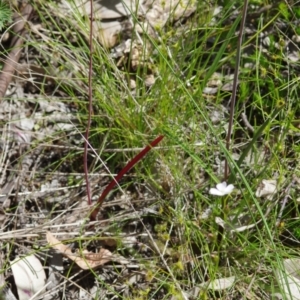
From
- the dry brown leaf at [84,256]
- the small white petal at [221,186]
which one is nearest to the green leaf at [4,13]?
the dry brown leaf at [84,256]

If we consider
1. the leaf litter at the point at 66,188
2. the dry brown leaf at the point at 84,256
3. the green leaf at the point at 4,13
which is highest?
the green leaf at the point at 4,13

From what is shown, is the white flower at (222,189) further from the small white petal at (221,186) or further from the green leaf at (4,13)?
the green leaf at (4,13)

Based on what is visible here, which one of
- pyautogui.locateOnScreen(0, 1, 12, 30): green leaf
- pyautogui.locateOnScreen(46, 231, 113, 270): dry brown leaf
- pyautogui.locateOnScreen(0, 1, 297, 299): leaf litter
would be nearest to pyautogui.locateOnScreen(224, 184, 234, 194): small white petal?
pyautogui.locateOnScreen(0, 1, 297, 299): leaf litter

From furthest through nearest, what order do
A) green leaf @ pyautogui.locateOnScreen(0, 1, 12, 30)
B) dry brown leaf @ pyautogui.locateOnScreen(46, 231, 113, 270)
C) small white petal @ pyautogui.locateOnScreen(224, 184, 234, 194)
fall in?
1. green leaf @ pyautogui.locateOnScreen(0, 1, 12, 30)
2. dry brown leaf @ pyautogui.locateOnScreen(46, 231, 113, 270)
3. small white petal @ pyautogui.locateOnScreen(224, 184, 234, 194)

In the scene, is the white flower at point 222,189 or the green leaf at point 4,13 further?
the green leaf at point 4,13

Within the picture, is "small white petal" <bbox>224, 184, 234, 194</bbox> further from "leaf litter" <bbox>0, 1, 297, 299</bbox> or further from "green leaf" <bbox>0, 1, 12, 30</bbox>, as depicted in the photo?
"green leaf" <bbox>0, 1, 12, 30</bbox>

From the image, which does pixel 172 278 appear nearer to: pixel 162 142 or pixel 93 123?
pixel 162 142

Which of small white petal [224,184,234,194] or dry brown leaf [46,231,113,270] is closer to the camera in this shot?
small white petal [224,184,234,194]
